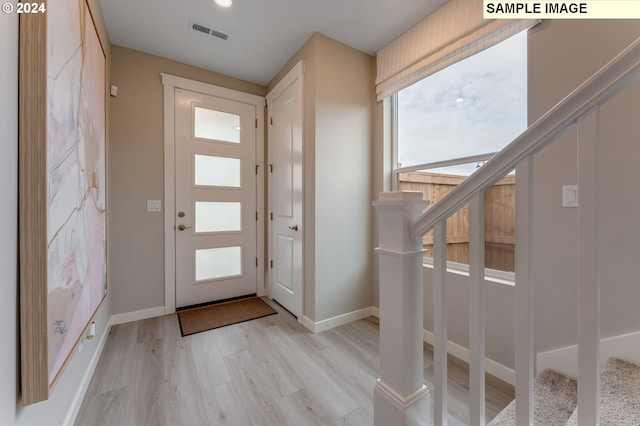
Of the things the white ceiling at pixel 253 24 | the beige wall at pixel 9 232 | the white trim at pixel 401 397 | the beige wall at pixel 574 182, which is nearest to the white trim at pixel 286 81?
the white ceiling at pixel 253 24

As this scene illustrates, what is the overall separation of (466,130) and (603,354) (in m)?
1.52

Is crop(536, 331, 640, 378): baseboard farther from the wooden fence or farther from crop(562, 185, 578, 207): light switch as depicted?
crop(562, 185, 578, 207): light switch

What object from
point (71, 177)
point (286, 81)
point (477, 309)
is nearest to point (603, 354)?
point (477, 309)

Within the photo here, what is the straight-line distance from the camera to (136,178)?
99.3 inches

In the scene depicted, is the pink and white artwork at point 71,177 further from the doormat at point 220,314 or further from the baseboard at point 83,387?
the doormat at point 220,314

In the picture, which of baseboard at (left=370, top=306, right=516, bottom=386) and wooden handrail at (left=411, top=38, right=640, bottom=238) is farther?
baseboard at (left=370, top=306, right=516, bottom=386)

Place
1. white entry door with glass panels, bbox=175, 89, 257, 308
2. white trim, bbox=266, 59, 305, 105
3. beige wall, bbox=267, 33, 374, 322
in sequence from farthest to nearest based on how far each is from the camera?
white entry door with glass panels, bbox=175, 89, 257, 308 → white trim, bbox=266, 59, 305, 105 → beige wall, bbox=267, 33, 374, 322

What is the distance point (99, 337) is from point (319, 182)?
2.07 m

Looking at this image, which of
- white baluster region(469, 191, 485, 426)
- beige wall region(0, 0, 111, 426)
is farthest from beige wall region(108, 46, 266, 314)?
white baluster region(469, 191, 485, 426)

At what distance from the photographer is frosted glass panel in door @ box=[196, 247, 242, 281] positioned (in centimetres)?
289

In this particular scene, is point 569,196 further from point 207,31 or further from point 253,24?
point 207,31

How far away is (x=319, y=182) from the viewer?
92.2 inches

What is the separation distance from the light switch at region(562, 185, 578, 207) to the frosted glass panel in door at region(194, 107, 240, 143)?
295 cm

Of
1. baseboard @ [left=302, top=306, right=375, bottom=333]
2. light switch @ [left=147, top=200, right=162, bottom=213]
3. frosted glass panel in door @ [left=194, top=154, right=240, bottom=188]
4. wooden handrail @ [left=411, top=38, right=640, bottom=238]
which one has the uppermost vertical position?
frosted glass panel in door @ [left=194, top=154, right=240, bottom=188]
